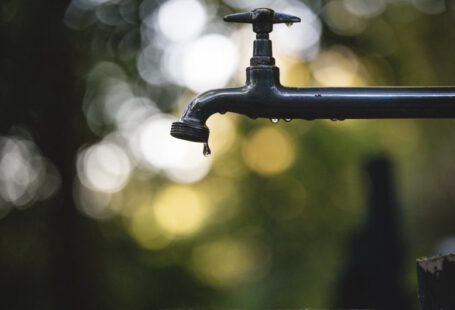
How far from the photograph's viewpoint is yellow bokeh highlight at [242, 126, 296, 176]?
11.4 metres

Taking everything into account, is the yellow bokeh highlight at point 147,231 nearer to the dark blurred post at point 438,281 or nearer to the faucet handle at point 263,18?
the faucet handle at point 263,18

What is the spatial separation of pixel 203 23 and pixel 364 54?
2519 millimetres

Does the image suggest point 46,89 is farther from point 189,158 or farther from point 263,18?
point 263,18

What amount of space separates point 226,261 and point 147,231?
1675 millimetres

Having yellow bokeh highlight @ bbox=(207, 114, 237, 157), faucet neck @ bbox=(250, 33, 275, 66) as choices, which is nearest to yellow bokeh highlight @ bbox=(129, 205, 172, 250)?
yellow bokeh highlight @ bbox=(207, 114, 237, 157)

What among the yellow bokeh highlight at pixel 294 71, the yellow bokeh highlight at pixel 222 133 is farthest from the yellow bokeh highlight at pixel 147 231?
the yellow bokeh highlight at pixel 294 71

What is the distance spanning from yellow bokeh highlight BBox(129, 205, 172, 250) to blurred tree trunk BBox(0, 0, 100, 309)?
501 centimetres

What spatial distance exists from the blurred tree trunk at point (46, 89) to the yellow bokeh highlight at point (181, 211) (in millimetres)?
5708

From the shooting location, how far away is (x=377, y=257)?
Answer: 3307mm

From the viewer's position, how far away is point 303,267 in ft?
35.9

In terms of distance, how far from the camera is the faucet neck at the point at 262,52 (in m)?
1.29

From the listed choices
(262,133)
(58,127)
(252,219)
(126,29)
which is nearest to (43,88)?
(58,127)

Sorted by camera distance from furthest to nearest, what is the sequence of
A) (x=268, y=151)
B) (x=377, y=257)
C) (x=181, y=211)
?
(x=181, y=211) → (x=268, y=151) → (x=377, y=257)

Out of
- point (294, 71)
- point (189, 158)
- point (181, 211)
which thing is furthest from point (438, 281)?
point (181, 211)
